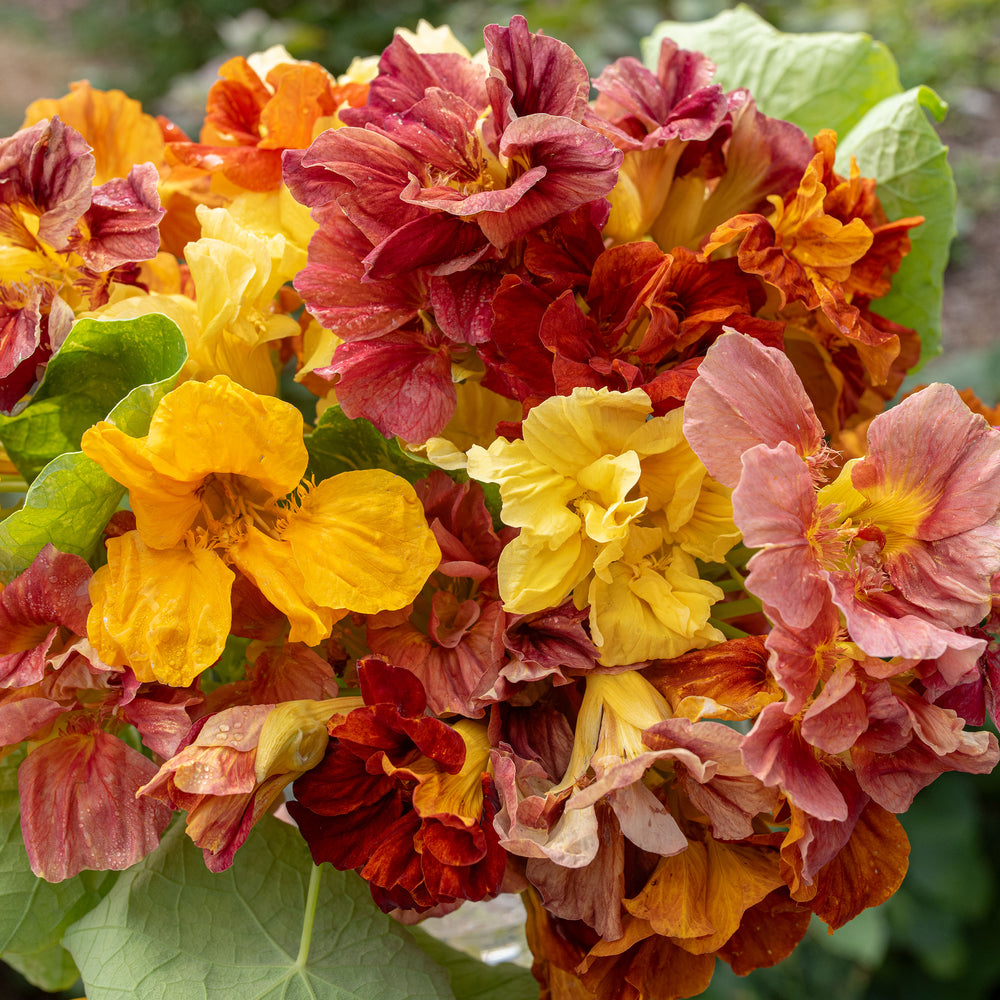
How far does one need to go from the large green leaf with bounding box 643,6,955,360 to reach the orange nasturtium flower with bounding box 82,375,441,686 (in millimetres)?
450

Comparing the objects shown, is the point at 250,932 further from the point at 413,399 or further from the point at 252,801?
the point at 413,399

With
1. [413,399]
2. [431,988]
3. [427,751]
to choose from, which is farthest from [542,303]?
[431,988]

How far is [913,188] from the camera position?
2.42 feet

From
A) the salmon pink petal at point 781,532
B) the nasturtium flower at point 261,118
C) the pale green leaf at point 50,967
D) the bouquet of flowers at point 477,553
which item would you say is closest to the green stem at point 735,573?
the bouquet of flowers at point 477,553

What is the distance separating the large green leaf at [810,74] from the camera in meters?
0.79

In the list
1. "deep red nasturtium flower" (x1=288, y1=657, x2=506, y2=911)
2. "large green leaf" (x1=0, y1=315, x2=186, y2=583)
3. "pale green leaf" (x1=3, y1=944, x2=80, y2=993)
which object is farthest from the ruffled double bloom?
"pale green leaf" (x1=3, y1=944, x2=80, y2=993)

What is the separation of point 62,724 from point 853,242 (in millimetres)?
474

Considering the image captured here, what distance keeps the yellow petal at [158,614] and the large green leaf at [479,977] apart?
0.33 metres

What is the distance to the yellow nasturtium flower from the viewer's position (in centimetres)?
46

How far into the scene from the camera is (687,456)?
49cm

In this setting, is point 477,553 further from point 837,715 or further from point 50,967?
point 50,967

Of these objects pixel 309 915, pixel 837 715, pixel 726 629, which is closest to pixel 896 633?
pixel 837 715

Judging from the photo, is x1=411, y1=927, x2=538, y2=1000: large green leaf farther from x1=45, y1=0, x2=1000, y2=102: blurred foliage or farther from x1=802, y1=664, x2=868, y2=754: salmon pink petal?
x1=45, y1=0, x2=1000, y2=102: blurred foliage

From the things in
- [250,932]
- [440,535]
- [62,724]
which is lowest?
[250,932]
